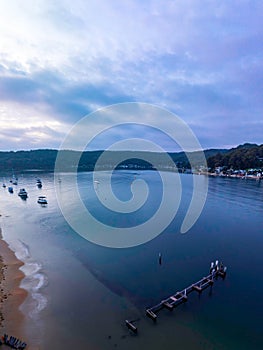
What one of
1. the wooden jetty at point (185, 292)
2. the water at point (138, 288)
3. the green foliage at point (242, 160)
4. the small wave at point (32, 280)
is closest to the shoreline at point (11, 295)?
the small wave at point (32, 280)

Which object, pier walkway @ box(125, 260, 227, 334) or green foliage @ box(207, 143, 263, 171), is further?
green foliage @ box(207, 143, 263, 171)

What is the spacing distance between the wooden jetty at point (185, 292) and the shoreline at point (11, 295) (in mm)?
8496

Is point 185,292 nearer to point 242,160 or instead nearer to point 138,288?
point 138,288

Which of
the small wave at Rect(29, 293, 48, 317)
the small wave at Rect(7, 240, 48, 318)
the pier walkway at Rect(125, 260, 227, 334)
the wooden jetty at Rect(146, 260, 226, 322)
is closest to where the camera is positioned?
the pier walkway at Rect(125, 260, 227, 334)

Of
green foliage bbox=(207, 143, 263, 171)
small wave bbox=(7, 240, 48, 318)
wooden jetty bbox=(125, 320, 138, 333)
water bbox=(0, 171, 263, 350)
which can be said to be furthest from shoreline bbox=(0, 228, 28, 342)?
green foliage bbox=(207, 143, 263, 171)

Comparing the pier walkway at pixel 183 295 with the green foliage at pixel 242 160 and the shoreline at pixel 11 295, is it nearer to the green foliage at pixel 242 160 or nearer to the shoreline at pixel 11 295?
the shoreline at pixel 11 295

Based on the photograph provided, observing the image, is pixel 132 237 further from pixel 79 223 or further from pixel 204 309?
pixel 204 309

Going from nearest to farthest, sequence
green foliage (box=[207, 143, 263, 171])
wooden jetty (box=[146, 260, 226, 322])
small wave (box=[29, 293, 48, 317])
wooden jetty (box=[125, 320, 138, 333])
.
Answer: wooden jetty (box=[125, 320, 138, 333]), small wave (box=[29, 293, 48, 317]), wooden jetty (box=[146, 260, 226, 322]), green foliage (box=[207, 143, 263, 171])

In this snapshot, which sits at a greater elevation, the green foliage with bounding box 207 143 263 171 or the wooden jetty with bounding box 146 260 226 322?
the green foliage with bounding box 207 143 263 171

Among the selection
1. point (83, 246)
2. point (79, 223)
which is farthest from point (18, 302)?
point (79, 223)

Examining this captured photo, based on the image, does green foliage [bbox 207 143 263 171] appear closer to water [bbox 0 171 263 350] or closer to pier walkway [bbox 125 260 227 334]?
water [bbox 0 171 263 350]

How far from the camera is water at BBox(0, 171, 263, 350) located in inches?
551

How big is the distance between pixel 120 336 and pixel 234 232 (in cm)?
2625

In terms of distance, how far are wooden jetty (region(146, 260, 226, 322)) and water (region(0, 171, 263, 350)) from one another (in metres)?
0.47
